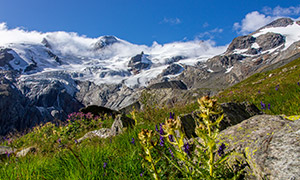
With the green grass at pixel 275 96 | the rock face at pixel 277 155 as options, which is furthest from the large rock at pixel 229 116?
the rock face at pixel 277 155

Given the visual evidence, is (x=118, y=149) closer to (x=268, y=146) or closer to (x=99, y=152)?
(x=99, y=152)

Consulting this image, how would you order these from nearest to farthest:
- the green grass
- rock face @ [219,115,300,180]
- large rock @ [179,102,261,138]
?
rock face @ [219,115,300,180] < large rock @ [179,102,261,138] < the green grass

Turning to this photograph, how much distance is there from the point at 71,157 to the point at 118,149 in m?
0.98

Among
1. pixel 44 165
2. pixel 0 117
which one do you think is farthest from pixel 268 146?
pixel 0 117

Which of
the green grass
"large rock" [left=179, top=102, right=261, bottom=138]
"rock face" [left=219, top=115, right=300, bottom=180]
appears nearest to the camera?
"rock face" [left=219, top=115, right=300, bottom=180]

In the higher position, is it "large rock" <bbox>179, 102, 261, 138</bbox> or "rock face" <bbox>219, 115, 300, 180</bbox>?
"rock face" <bbox>219, 115, 300, 180</bbox>

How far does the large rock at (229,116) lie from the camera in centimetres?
503

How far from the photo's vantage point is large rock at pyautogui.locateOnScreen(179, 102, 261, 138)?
503 cm

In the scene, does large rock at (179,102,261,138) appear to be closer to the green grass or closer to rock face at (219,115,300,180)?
the green grass

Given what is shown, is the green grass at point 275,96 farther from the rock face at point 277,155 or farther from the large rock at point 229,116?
the rock face at point 277,155

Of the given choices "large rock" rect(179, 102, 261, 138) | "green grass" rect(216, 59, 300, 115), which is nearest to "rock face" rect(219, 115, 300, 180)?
"large rock" rect(179, 102, 261, 138)

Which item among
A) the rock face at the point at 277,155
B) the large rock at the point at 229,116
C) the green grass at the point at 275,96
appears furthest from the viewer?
the green grass at the point at 275,96

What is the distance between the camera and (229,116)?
5.83 metres

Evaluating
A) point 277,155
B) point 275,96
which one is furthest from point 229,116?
point 277,155
